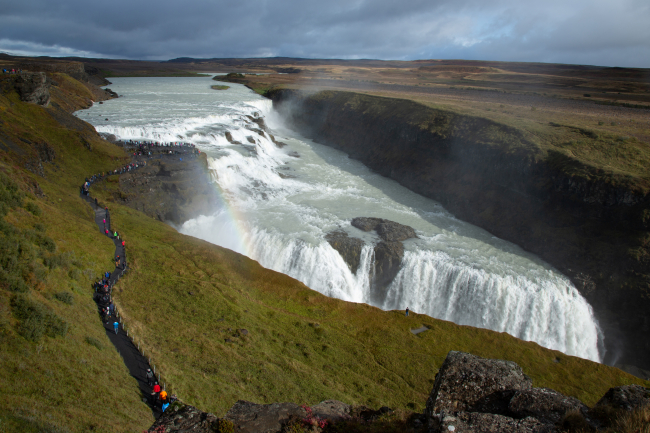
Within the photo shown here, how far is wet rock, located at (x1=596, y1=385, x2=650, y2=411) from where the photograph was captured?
829 centimetres

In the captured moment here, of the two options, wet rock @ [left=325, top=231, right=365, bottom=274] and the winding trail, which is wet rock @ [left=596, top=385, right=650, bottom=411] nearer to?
the winding trail

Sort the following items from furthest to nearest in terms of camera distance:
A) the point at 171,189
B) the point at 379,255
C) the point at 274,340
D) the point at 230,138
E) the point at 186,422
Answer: the point at 230,138, the point at 171,189, the point at 379,255, the point at 274,340, the point at 186,422

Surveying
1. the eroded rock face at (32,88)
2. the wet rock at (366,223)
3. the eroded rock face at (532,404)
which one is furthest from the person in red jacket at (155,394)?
the eroded rock face at (32,88)

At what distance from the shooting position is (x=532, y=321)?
32.0m

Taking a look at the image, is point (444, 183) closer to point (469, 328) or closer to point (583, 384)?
point (469, 328)

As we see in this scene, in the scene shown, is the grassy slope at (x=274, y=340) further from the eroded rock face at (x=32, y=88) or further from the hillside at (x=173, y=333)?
the eroded rock face at (x=32, y=88)

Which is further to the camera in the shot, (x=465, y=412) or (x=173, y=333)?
(x=173, y=333)

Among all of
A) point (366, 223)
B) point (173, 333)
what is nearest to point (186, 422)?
point (173, 333)

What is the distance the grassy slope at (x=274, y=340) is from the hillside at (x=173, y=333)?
10 cm

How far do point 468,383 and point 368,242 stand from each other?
27437 mm

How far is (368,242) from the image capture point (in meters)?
37.6

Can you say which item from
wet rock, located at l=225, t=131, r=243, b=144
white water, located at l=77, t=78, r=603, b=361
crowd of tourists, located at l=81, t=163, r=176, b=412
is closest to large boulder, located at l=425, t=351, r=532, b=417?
crowd of tourists, located at l=81, t=163, r=176, b=412

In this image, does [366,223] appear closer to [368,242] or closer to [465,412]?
[368,242]

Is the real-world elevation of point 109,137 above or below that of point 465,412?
above
